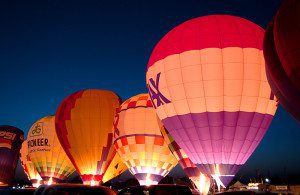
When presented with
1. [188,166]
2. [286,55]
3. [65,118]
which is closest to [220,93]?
[188,166]

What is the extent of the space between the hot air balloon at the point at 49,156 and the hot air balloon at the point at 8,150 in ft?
16.0

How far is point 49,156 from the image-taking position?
29875mm

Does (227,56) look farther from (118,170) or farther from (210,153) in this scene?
(118,170)

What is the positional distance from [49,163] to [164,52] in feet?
56.2

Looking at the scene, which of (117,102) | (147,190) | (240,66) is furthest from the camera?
(117,102)

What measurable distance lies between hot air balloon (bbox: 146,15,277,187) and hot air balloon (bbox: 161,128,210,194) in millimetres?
2957

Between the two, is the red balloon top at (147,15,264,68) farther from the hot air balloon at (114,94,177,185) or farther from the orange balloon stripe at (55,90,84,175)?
the orange balloon stripe at (55,90,84,175)

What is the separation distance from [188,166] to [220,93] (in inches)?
235

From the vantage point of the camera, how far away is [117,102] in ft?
86.8

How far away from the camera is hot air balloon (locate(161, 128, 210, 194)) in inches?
772

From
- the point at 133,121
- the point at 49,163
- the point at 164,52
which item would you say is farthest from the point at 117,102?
the point at 164,52

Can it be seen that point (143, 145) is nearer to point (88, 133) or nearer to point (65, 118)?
point (88, 133)

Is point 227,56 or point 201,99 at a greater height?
point 227,56

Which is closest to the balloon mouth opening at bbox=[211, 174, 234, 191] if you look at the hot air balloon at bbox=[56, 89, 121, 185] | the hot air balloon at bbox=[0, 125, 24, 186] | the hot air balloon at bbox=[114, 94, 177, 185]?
the hot air balloon at bbox=[114, 94, 177, 185]
